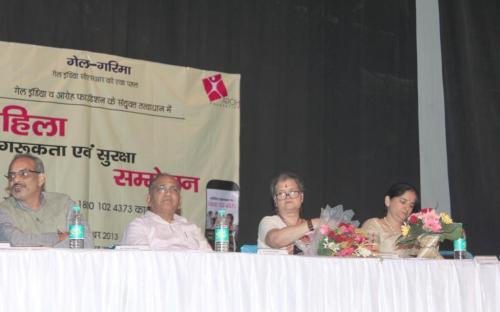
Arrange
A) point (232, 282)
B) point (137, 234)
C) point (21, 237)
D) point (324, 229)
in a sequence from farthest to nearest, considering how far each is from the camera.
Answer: point (137, 234)
point (21, 237)
point (324, 229)
point (232, 282)

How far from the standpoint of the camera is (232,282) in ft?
10.4

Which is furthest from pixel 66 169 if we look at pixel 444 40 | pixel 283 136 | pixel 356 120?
pixel 444 40

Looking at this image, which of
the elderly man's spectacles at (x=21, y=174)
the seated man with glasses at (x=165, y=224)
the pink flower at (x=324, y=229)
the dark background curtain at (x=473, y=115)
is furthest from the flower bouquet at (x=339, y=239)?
the dark background curtain at (x=473, y=115)

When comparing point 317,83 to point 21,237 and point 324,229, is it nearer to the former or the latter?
point 324,229

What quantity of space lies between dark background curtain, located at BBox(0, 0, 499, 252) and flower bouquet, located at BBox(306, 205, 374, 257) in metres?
2.35

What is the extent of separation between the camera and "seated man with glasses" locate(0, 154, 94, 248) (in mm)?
4289

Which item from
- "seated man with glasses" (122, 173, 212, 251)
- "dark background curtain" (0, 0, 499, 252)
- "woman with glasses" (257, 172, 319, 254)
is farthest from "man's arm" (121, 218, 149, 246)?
"dark background curtain" (0, 0, 499, 252)

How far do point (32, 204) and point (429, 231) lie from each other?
6.48ft

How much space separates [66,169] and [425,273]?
273 centimetres

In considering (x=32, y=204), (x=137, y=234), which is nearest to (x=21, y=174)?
(x=32, y=204)

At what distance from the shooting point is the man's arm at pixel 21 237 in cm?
391

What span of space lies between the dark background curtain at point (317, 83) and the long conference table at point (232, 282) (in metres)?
2.68

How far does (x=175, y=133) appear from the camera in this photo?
5875 millimetres

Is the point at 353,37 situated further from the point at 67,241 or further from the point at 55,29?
the point at 67,241
